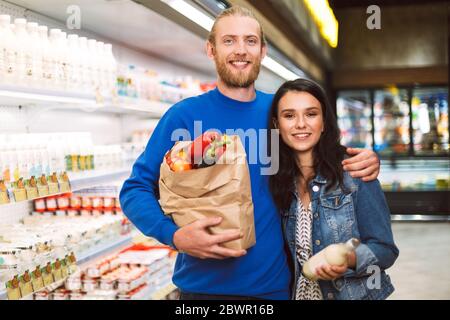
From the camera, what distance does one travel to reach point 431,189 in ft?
32.8

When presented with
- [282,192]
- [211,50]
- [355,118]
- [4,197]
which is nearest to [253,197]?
[282,192]

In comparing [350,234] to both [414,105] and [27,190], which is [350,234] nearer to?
[27,190]

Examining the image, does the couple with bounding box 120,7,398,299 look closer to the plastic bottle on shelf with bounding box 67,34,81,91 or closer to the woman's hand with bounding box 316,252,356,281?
the woman's hand with bounding box 316,252,356,281

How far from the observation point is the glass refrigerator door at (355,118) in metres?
10.5

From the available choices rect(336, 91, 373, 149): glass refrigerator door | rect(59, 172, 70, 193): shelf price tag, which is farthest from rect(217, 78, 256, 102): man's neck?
rect(336, 91, 373, 149): glass refrigerator door

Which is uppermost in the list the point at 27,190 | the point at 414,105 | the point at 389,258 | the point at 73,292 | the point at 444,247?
the point at 414,105

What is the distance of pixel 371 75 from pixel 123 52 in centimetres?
670

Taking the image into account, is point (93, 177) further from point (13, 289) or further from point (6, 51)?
point (6, 51)

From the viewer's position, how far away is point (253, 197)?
179cm

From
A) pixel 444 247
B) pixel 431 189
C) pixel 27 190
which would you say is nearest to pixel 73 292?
pixel 27 190

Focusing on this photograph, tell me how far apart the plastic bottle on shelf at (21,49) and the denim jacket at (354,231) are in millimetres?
1408
